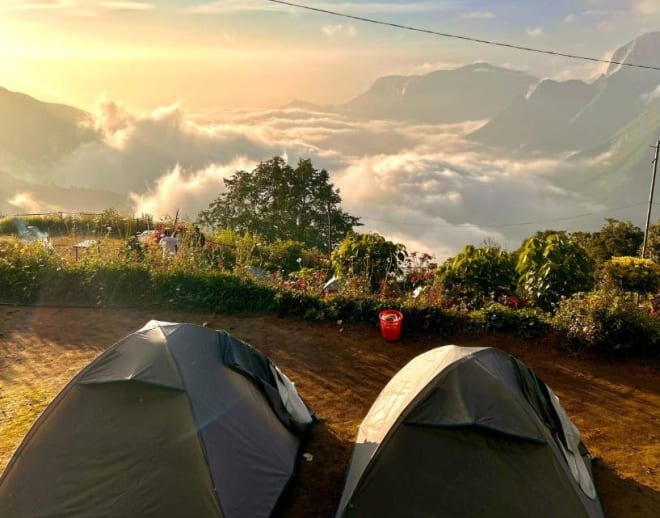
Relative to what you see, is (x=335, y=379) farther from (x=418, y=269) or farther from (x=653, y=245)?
(x=653, y=245)

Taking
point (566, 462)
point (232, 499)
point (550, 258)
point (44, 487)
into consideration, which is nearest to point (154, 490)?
point (232, 499)

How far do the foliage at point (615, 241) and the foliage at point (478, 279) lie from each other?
21.3 meters

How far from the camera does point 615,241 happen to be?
28.6 metres

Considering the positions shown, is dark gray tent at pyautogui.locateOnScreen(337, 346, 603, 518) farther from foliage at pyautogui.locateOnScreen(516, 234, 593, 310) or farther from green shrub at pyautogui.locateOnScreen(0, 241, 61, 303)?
green shrub at pyautogui.locateOnScreen(0, 241, 61, 303)

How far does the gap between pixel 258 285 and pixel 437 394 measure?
581 cm

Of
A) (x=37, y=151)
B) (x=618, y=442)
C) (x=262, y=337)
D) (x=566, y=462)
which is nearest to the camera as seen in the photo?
(x=566, y=462)

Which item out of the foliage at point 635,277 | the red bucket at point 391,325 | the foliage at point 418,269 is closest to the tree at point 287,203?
the foliage at point 418,269

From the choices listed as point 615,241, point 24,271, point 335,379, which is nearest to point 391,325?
point 335,379

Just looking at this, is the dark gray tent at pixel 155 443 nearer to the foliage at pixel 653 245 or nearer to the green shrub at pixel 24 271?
Answer: the green shrub at pixel 24 271

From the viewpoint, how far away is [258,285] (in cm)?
950

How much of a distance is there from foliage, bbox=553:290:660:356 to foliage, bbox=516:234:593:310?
41.7 inches

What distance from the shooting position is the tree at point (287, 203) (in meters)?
27.8

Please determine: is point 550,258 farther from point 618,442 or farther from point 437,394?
point 437,394

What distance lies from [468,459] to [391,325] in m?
4.10
